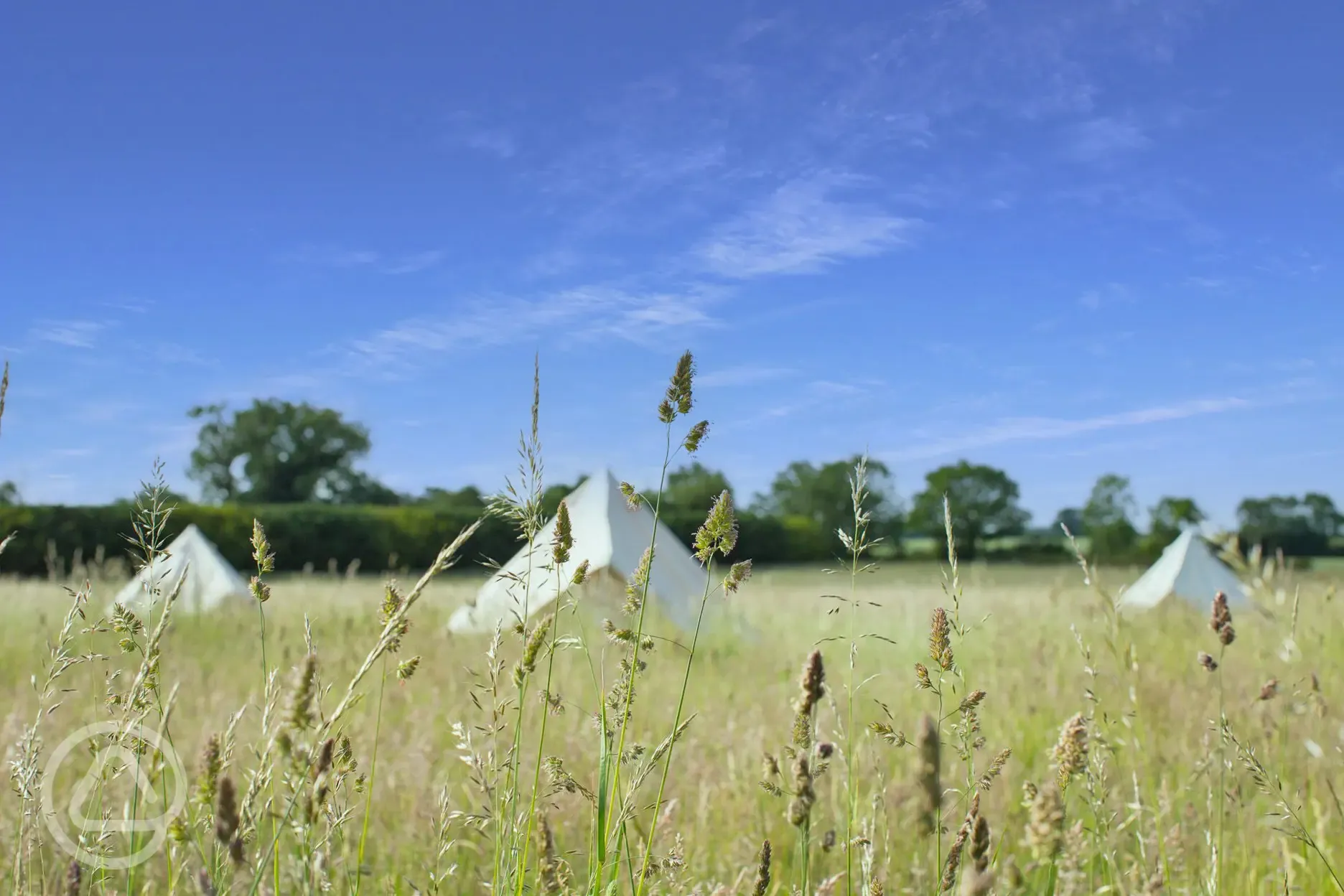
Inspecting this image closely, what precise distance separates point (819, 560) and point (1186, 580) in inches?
1126

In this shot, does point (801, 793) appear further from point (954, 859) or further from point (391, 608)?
point (391, 608)

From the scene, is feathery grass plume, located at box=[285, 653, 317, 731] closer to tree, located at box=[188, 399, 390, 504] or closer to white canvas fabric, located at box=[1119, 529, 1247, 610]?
white canvas fabric, located at box=[1119, 529, 1247, 610]

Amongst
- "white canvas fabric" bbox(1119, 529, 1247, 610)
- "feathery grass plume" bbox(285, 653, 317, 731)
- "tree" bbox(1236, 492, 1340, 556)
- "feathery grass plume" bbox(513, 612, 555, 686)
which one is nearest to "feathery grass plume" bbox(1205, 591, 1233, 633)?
"feathery grass plume" bbox(513, 612, 555, 686)

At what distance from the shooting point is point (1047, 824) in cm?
93

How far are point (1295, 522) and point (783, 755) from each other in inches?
1520

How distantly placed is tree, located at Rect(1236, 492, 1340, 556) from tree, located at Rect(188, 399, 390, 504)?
1636 inches

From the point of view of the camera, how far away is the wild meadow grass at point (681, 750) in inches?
53.8

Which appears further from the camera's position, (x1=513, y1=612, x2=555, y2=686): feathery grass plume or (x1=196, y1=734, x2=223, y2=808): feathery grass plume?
(x1=513, y1=612, x2=555, y2=686): feathery grass plume

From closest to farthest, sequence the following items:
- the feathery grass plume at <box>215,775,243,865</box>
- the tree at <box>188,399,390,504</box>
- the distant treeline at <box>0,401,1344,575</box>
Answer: the feathery grass plume at <box>215,775,243,865</box>
the distant treeline at <box>0,401,1344,575</box>
the tree at <box>188,399,390,504</box>

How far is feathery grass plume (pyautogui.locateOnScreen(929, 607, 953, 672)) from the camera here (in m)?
1.42

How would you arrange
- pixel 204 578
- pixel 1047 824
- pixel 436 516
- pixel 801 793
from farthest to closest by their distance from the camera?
pixel 436 516
pixel 204 578
pixel 801 793
pixel 1047 824

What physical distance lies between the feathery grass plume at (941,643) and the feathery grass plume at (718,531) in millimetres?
321

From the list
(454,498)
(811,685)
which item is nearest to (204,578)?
(811,685)

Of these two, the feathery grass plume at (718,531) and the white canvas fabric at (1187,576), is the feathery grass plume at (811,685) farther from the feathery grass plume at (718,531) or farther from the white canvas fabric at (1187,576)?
the white canvas fabric at (1187,576)
